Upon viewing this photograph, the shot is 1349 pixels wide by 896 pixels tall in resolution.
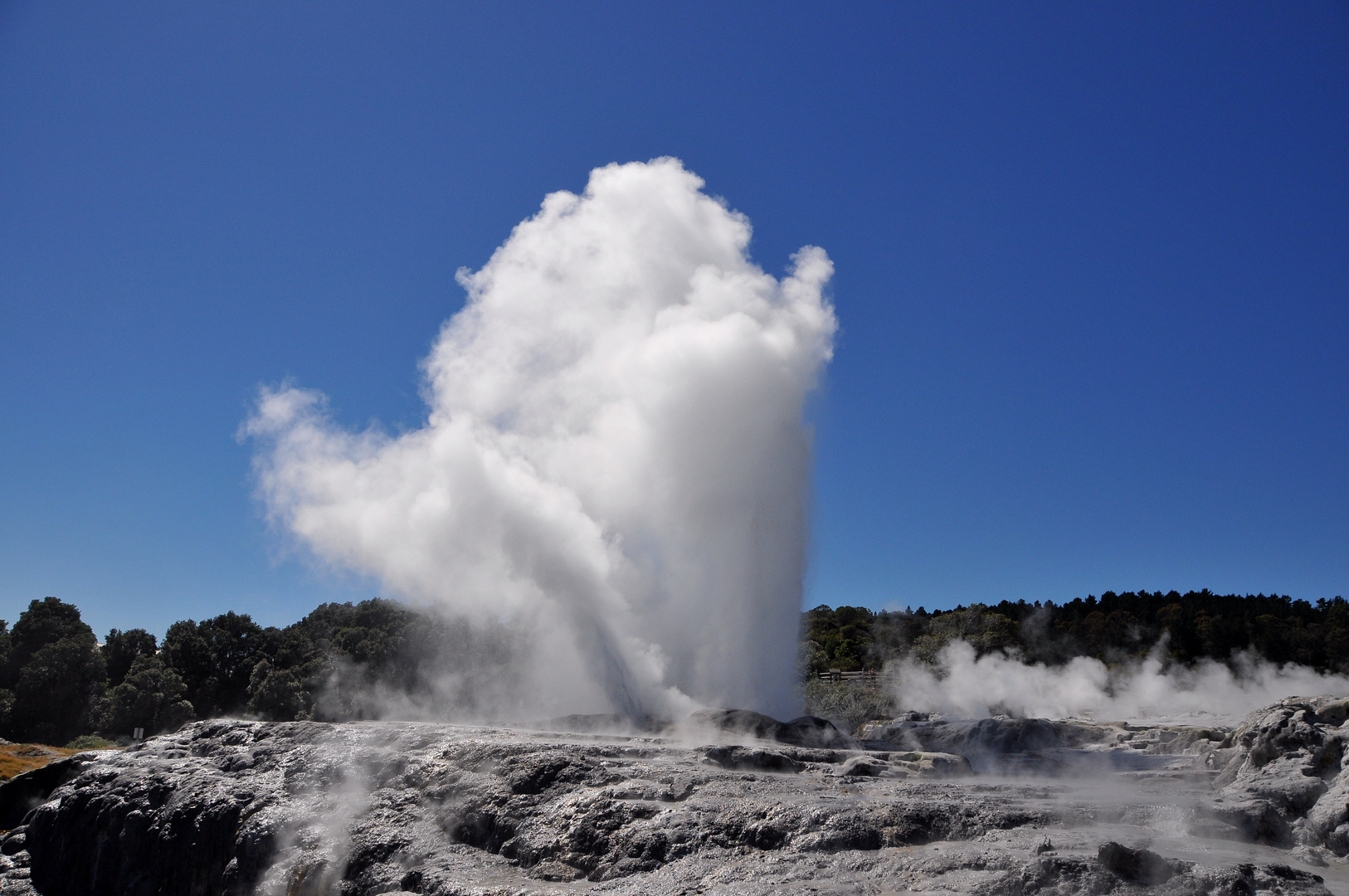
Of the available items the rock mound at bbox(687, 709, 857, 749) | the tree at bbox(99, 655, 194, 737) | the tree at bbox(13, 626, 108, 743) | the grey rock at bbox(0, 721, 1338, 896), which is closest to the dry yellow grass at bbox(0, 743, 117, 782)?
the tree at bbox(99, 655, 194, 737)

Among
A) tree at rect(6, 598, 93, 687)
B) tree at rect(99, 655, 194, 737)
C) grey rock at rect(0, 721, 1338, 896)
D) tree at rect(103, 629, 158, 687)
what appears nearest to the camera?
grey rock at rect(0, 721, 1338, 896)

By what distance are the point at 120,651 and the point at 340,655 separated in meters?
15.9

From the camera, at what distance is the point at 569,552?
838 inches

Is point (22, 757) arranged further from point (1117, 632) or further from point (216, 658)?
point (1117, 632)

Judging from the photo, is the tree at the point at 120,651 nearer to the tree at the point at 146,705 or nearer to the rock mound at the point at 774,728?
the tree at the point at 146,705

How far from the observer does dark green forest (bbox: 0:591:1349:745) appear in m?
39.5

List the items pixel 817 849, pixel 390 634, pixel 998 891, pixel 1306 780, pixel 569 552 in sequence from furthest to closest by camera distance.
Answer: pixel 390 634
pixel 569 552
pixel 1306 780
pixel 817 849
pixel 998 891

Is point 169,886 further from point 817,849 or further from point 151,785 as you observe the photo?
point 817,849

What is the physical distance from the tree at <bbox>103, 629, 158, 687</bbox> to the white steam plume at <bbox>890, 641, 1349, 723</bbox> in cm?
4647

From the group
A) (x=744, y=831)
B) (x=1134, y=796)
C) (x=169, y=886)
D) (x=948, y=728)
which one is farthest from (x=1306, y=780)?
(x=169, y=886)

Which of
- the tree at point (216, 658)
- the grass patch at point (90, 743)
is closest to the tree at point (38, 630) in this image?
the tree at point (216, 658)

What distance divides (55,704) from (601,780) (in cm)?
4747

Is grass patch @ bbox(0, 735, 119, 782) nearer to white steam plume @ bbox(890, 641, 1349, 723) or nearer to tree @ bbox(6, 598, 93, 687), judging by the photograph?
tree @ bbox(6, 598, 93, 687)

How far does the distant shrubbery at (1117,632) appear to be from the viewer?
5194 centimetres
